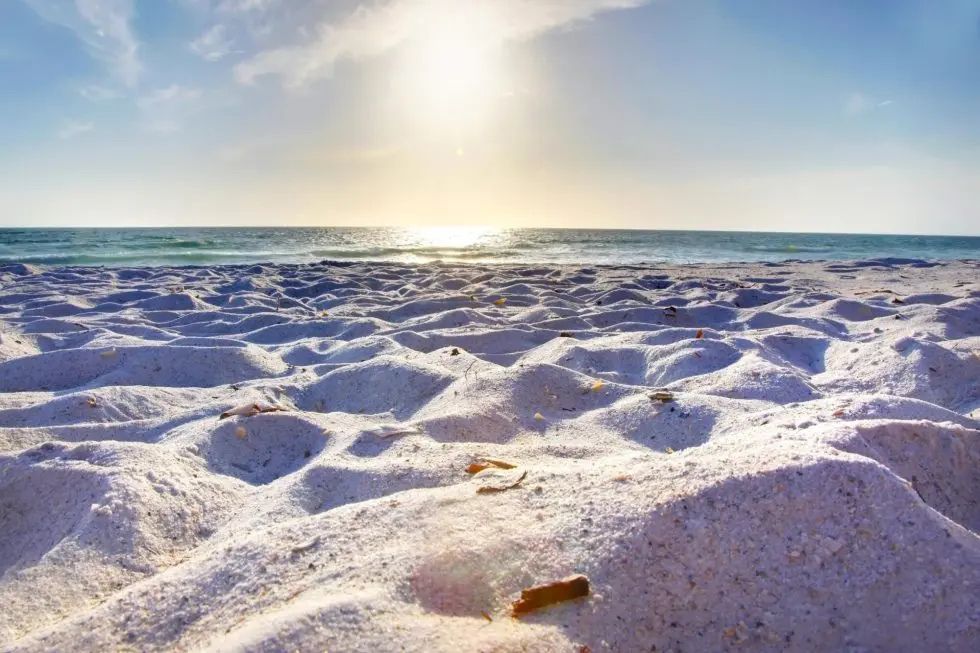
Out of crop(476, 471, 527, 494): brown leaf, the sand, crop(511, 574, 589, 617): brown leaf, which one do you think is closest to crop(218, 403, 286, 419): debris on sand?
the sand

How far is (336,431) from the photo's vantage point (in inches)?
76.2

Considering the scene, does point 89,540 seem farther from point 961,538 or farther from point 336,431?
point 961,538

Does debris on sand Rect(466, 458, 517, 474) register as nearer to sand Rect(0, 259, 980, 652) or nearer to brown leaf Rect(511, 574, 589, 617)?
sand Rect(0, 259, 980, 652)

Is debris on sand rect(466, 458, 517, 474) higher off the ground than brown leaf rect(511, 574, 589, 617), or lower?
lower

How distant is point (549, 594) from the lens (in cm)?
89

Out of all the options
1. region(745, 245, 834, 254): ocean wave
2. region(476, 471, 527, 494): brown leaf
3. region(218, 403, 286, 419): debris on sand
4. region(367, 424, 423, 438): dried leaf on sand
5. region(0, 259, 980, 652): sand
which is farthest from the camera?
region(745, 245, 834, 254): ocean wave

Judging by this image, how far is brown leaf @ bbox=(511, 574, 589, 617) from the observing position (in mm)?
876

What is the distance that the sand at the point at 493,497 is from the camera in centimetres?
87

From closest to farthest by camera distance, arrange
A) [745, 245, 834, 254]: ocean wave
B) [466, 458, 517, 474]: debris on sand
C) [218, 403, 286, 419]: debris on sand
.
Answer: [466, 458, 517, 474]: debris on sand, [218, 403, 286, 419]: debris on sand, [745, 245, 834, 254]: ocean wave

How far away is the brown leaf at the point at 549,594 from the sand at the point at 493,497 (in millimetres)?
15

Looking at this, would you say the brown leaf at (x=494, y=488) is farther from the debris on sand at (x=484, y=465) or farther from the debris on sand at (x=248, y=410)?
the debris on sand at (x=248, y=410)

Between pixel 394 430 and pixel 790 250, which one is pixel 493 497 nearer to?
pixel 394 430

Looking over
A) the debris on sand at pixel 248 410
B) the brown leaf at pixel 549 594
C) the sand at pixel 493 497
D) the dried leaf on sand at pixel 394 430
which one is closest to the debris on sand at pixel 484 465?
the sand at pixel 493 497

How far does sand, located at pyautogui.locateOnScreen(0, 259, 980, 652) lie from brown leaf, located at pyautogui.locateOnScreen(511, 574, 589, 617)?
0.01 meters
